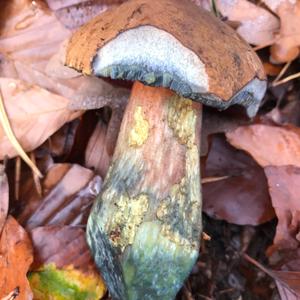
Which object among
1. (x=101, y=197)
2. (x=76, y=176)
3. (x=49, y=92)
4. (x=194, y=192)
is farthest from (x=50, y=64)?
(x=194, y=192)

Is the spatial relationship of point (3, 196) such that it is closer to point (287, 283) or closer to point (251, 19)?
point (287, 283)

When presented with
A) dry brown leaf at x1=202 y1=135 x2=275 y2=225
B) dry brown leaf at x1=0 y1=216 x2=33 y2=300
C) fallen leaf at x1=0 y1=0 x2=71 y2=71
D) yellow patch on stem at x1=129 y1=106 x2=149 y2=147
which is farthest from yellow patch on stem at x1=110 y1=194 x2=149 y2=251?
fallen leaf at x1=0 y1=0 x2=71 y2=71

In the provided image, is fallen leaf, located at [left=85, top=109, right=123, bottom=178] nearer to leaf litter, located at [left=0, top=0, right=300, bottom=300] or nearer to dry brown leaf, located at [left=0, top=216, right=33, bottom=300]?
leaf litter, located at [left=0, top=0, right=300, bottom=300]

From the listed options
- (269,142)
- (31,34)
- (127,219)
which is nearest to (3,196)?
(127,219)

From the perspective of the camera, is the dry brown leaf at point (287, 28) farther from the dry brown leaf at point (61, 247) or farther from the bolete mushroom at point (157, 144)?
the dry brown leaf at point (61, 247)

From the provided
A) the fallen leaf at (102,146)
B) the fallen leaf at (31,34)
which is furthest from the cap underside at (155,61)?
the fallen leaf at (31,34)

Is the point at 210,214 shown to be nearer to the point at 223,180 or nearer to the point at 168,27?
the point at 223,180
